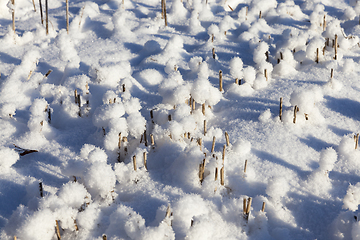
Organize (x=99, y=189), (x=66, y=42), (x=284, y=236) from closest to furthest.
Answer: (x=284, y=236) < (x=99, y=189) < (x=66, y=42)

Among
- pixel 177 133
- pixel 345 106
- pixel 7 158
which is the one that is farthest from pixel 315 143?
pixel 7 158

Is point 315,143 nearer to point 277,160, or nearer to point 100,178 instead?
point 277,160

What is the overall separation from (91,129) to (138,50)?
3.44ft

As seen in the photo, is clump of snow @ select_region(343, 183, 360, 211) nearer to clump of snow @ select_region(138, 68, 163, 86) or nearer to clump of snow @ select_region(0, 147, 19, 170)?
clump of snow @ select_region(138, 68, 163, 86)

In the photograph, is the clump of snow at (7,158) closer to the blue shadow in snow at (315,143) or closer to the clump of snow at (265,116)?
the clump of snow at (265,116)

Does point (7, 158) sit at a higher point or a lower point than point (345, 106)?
lower

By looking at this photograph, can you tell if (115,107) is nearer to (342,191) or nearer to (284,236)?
(284,236)

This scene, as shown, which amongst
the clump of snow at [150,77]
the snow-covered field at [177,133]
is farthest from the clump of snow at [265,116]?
the clump of snow at [150,77]

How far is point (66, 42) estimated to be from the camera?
2.45 metres

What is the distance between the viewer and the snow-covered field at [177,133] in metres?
1.28

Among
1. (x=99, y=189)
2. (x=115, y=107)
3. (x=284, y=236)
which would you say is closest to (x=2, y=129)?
(x=115, y=107)

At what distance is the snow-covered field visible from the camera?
1.28 meters

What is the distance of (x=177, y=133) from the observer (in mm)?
1647

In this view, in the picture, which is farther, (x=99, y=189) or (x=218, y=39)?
(x=218, y=39)
